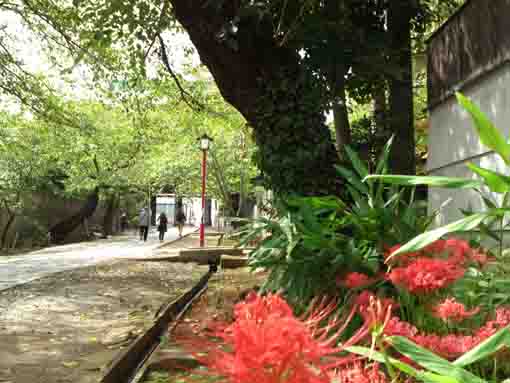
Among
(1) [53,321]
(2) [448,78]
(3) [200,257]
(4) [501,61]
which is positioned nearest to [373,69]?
(2) [448,78]

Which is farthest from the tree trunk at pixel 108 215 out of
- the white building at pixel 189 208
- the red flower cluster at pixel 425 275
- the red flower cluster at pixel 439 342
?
the red flower cluster at pixel 439 342

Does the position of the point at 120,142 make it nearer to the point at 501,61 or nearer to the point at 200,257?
the point at 200,257

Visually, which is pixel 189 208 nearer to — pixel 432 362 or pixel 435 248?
pixel 435 248

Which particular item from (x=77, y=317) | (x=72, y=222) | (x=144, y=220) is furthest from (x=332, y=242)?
(x=72, y=222)

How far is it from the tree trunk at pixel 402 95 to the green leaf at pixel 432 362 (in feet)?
22.4

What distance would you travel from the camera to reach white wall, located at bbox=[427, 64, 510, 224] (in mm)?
4199

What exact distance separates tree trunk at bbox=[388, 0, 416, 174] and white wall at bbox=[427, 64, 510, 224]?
148 centimetres

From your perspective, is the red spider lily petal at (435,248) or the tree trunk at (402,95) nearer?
the red spider lily petal at (435,248)

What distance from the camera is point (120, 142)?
103 ft

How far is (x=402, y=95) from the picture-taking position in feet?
25.8

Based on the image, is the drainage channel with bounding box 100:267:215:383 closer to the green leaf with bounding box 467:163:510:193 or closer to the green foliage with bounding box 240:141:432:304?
the green foliage with bounding box 240:141:432:304

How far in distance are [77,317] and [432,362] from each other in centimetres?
588

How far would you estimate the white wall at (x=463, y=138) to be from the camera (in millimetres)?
4199

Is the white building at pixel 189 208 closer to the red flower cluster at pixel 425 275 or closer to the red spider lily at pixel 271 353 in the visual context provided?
the red flower cluster at pixel 425 275
